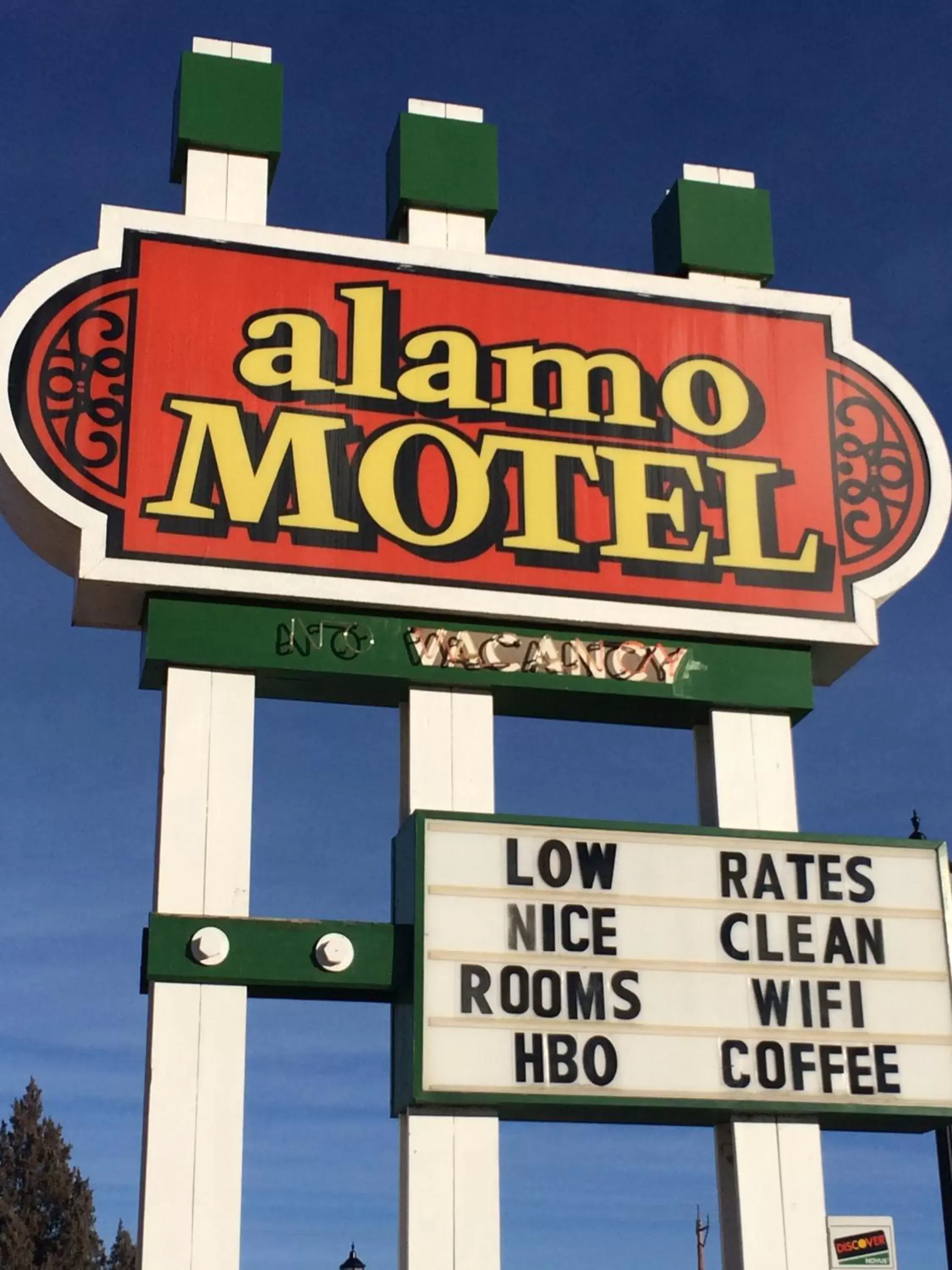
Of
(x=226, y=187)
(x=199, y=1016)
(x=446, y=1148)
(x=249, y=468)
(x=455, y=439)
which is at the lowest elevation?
(x=446, y=1148)

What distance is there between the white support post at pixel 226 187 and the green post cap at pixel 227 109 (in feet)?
0.29

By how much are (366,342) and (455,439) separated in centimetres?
109

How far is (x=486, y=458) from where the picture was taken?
15680 mm

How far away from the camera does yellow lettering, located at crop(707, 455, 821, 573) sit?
1598cm

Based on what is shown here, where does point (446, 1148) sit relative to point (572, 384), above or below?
below

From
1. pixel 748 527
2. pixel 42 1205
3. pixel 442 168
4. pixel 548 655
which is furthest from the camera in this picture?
pixel 42 1205

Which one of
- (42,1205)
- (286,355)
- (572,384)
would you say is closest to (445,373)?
(572,384)

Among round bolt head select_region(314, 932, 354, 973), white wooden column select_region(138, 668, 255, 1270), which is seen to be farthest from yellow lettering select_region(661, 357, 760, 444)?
round bolt head select_region(314, 932, 354, 973)

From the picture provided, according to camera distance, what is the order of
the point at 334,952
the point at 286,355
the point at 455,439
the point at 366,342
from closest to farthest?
the point at 334,952, the point at 286,355, the point at 455,439, the point at 366,342

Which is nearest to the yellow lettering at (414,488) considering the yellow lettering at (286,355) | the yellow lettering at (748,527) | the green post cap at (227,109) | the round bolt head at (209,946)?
the yellow lettering at (286,355)

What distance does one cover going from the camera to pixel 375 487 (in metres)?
15.3

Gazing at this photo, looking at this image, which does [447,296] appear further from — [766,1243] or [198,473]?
[766,1243]

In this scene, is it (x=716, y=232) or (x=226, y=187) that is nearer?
(x=226, y=187)

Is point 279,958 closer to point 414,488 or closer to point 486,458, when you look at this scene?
point 414,488
